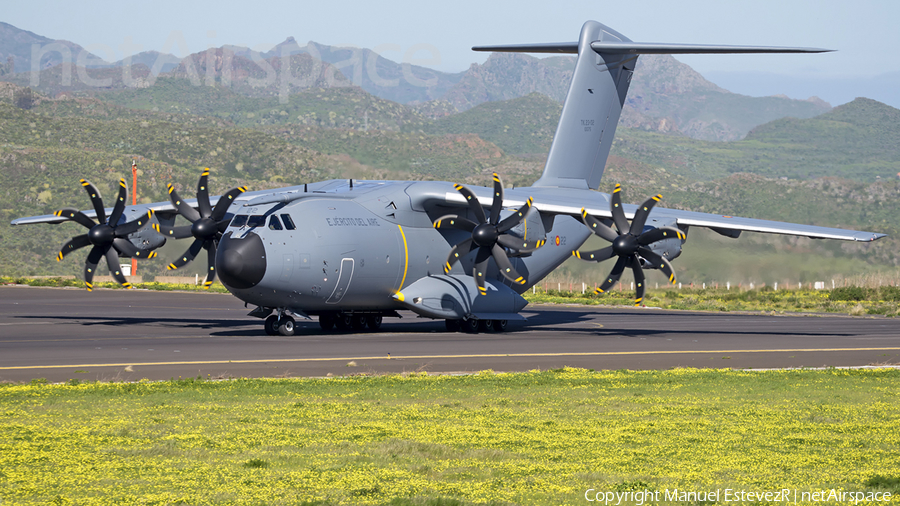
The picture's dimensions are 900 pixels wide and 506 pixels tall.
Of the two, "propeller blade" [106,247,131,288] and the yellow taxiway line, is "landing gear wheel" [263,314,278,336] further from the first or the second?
the yellow taxiway line

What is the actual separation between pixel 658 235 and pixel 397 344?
22.1 feet

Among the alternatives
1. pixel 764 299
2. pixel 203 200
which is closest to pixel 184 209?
pixel 203 200

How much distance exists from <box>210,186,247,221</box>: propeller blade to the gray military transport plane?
36mm

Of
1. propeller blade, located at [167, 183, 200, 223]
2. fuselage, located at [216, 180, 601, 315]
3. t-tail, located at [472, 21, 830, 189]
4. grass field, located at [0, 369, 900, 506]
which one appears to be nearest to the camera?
grass field, located at [0, 369, 900, 506]

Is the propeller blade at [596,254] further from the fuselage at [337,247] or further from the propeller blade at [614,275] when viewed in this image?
the fuselage at [337,247]

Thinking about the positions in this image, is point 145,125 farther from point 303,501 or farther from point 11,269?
point 303,501

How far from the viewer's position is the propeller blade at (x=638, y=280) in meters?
22.0

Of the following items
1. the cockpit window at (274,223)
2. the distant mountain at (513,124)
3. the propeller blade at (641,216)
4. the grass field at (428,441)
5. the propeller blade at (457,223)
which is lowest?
the grass field at (428,441)

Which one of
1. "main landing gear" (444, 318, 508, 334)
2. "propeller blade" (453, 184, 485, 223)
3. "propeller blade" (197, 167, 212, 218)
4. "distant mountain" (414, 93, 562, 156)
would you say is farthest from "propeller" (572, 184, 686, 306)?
"distant mountain" (414, 93, 562, 156)

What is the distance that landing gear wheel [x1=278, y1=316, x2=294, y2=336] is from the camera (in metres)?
23.0

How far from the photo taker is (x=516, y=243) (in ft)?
75.4

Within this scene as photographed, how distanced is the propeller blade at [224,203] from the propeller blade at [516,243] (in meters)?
6.63

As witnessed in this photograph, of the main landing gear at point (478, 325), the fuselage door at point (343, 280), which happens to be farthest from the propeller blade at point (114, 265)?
the main landing gear at point (478, 325)

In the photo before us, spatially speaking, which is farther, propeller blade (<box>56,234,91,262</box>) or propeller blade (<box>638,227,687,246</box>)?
propeller blade (<box>56,234,91,262</box>)
